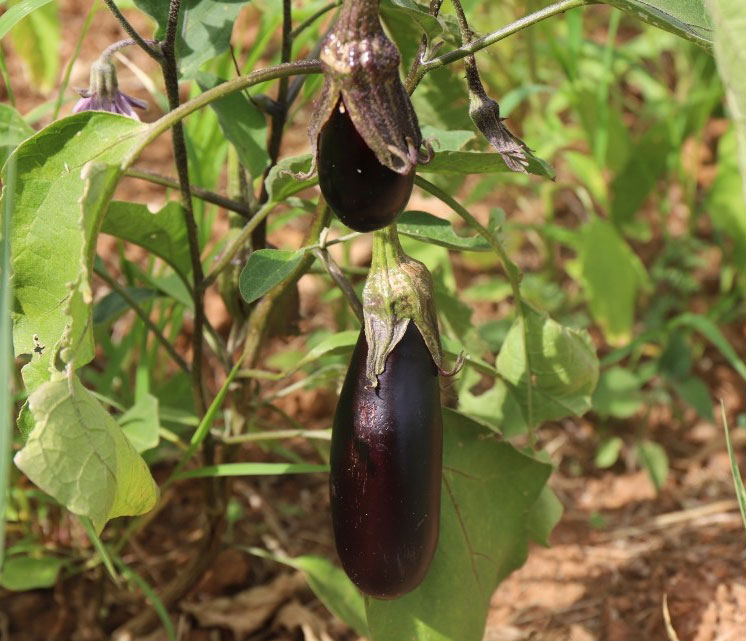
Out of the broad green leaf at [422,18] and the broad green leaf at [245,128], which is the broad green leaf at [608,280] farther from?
the broad green leaf at [422,18]

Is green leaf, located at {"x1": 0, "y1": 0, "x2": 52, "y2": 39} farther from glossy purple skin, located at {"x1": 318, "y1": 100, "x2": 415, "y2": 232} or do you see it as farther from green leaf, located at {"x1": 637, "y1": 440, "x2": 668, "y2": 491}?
green leaf, located at {"x1": 637, "y1": 440, "x2": 668, "y2": 491}

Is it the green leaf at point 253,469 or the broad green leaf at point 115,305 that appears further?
the broad green leaf at point 115,305

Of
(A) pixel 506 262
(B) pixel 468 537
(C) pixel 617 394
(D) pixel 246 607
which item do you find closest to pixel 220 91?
(A) pixel 506 262

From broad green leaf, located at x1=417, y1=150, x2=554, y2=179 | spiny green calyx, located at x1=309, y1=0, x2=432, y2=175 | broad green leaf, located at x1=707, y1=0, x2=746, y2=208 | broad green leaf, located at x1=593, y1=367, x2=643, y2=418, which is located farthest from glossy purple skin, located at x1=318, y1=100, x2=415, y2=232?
broad green leaf, located at x1=593, y1=367, x2=643, y2=418

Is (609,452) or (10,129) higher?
(10,129)

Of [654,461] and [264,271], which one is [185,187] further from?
[654,461]

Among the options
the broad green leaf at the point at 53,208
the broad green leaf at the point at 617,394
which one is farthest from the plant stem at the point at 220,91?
the broad green leaf at the point at 617,394
